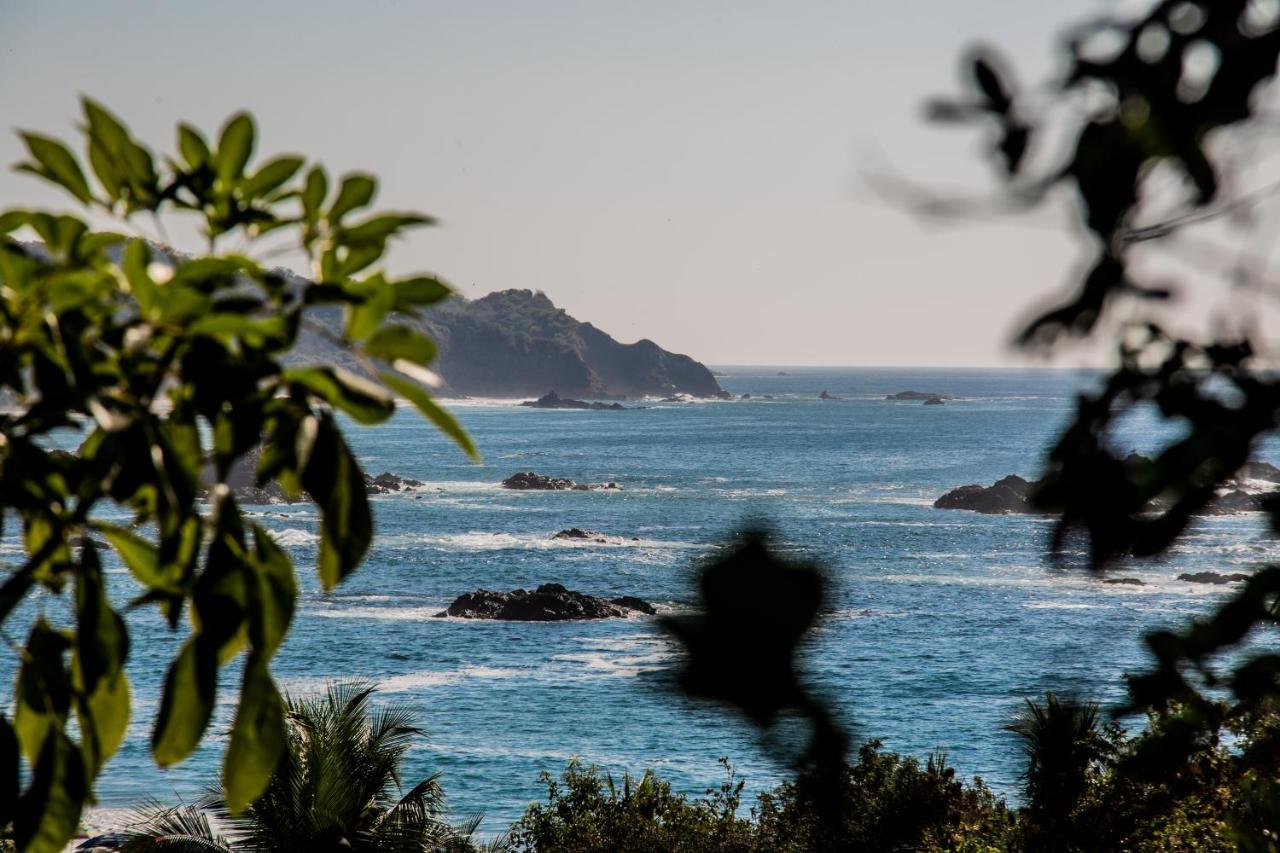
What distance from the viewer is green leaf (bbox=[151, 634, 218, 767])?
40.6 inches

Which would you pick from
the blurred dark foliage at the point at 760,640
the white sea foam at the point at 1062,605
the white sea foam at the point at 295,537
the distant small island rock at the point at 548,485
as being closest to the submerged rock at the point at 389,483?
the distant small island rock at the point at 548,485

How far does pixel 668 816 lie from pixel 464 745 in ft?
50.9

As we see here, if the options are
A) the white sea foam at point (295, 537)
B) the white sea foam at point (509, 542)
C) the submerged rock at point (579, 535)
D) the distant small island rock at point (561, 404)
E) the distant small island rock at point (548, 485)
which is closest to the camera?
the white sea foam at point (509, 542)

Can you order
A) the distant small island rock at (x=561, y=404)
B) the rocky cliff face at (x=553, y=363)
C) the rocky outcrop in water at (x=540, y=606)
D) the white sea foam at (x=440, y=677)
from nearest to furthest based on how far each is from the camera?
the white sea foam at (x=440, y=677), the rocky outcrop in water at (x=540, y=606), the distant small island rock at (x=561, y=404), the rocky cliff face at (x=553, y=363)

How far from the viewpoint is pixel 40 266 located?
111cm

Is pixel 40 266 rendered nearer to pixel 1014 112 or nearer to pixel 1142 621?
pixel 1014 112

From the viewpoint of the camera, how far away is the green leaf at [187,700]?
1.03 metres

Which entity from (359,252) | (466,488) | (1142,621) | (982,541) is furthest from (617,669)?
(466,488)

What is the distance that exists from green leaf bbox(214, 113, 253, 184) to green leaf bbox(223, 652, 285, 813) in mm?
426

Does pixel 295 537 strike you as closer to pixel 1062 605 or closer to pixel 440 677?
pixel 440 677

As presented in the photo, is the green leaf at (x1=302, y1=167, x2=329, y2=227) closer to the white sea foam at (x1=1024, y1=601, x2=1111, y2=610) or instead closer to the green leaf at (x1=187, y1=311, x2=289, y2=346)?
the green leaf at (x1=187, y1=311, x2=289, y2=346)

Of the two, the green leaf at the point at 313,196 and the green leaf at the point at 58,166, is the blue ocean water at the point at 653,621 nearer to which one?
the green leaf at the point at 313,196

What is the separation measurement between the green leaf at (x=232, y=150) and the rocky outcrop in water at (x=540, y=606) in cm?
4340

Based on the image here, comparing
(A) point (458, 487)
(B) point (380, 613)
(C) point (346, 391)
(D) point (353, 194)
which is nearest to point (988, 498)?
(A) point (458, 487)
